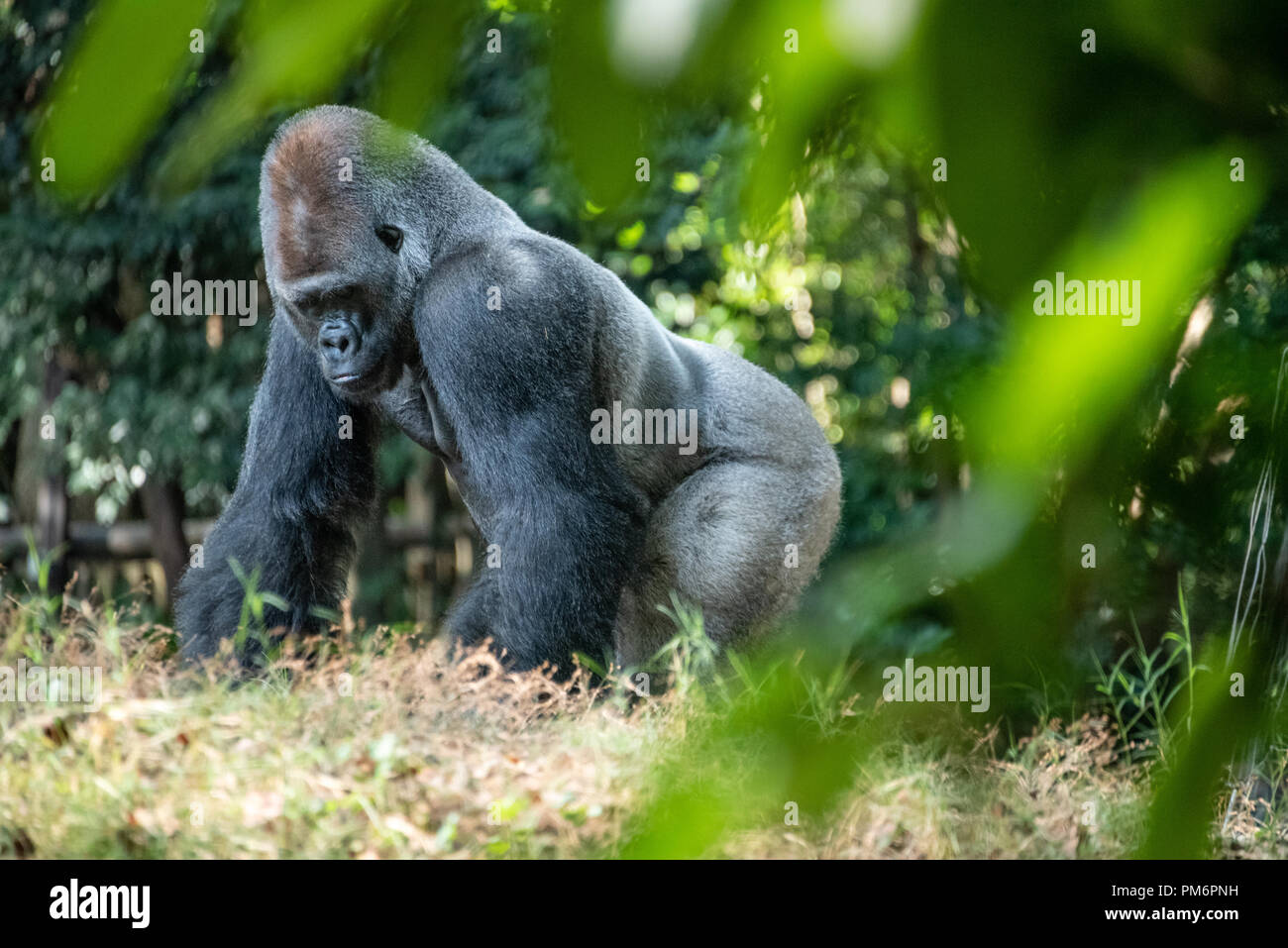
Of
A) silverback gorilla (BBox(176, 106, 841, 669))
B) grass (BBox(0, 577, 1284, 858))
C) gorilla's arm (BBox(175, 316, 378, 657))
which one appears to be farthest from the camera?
gorilla's arm (BBox(175, 316, 378, 657))

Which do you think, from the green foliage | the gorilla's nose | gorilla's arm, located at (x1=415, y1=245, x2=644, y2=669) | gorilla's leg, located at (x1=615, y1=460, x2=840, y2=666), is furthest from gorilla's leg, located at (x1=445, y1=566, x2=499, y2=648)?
the green foliage

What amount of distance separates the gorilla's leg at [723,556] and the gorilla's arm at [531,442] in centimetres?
25

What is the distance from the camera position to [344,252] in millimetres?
2514

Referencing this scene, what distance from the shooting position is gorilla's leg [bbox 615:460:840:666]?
2.87 metres

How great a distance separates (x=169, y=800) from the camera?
1542mm

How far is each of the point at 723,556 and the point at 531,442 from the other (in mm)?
560

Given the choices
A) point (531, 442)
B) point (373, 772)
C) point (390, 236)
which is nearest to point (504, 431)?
point (531, 442)

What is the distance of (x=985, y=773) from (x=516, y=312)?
2124 millimetres

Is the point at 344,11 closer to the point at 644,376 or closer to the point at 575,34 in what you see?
the point at 575,34

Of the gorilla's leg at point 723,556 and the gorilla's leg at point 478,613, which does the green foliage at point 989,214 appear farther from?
the gorilla's leg at point 723,556

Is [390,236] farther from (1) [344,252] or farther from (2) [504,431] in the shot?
(2) [504,431]

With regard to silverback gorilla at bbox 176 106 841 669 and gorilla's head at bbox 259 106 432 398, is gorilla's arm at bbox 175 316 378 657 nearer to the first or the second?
silverback gorilla at bbox 176 106 841 669

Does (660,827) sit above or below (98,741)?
above
